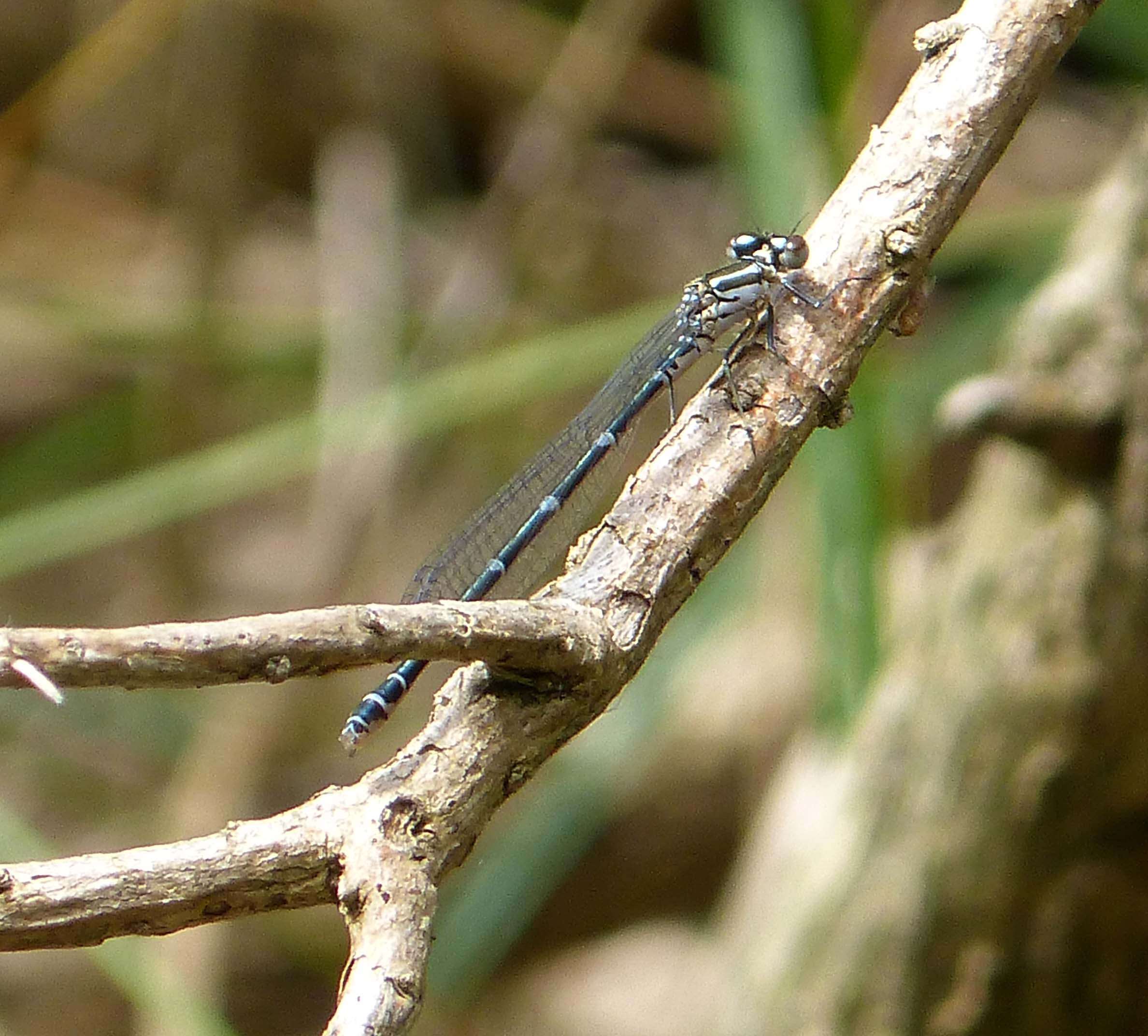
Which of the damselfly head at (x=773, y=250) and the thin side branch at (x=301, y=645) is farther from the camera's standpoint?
the damselfly head at (x=773, y=250)

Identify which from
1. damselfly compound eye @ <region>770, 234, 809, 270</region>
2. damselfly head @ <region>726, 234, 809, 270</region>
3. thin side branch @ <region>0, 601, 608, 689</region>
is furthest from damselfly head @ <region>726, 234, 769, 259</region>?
thin side branch @ <region>0, 601, 608, 689</region>

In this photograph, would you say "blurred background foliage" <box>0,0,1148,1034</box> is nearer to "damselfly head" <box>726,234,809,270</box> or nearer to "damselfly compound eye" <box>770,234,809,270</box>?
"damselfly head" <box>726,234,809,270</box>

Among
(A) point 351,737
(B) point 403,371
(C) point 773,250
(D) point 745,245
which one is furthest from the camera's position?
(B) point 403,371

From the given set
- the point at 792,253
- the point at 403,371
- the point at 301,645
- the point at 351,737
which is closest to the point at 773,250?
the point at 792,253

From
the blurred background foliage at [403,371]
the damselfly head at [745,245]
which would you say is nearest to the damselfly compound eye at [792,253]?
the damselfly head at [745,245]

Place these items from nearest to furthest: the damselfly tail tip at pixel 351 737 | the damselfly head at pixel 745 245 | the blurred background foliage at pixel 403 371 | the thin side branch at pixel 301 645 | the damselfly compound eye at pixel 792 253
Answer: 1. the thin side branch at pixel 301 645
2. the damselfly tail tip at pixel 351 737
3. the damselfly compound eye at pixel 792 253
4. the damselfly head at pixel 745 245
5. the blurred background foliage at pixel 403 371

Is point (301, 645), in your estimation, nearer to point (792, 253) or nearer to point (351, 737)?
point (351, 737)

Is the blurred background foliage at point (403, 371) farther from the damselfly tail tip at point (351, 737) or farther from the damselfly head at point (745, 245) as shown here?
the damselfly tail tip at point (351, 737)

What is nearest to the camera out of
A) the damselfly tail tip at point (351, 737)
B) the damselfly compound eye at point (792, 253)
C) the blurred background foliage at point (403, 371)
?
the damselfly tail tip at point (351, 737)

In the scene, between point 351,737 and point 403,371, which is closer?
point 351,737
